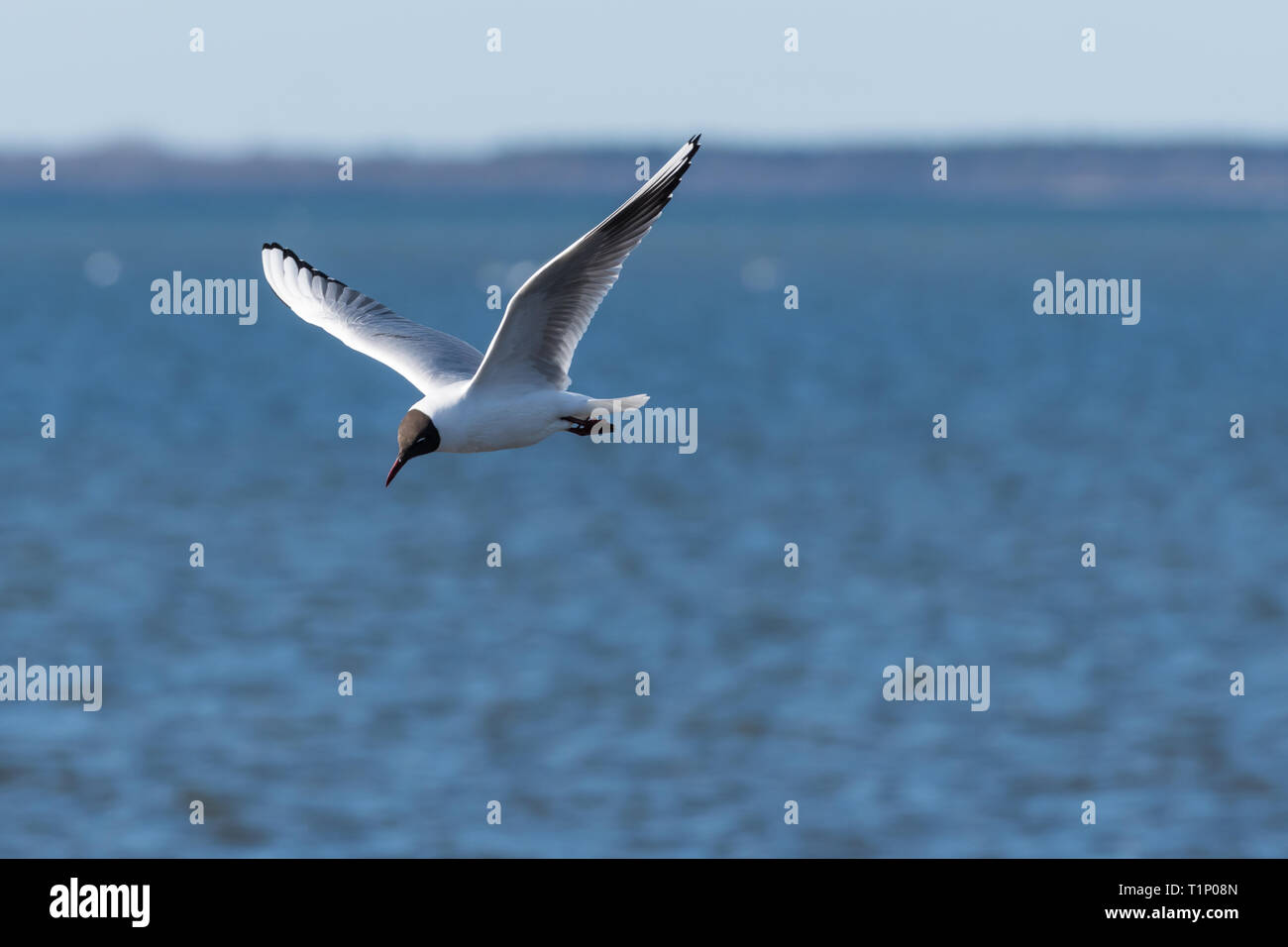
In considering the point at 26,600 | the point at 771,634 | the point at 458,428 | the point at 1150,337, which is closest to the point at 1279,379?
the point at 1150,337

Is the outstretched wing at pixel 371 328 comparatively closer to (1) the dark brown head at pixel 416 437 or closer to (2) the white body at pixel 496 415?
(2) the white body at pixel 496 415

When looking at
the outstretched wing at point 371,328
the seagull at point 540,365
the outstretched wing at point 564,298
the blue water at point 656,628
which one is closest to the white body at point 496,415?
the seagull at point 540,365


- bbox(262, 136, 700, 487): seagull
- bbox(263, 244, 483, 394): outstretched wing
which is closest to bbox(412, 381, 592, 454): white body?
bbox(262, 136, 700, 487): seagull

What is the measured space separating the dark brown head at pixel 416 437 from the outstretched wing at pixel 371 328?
4.73 ft

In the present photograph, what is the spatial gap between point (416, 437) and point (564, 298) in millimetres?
1372

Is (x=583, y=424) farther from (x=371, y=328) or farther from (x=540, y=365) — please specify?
(x=371, y=328)

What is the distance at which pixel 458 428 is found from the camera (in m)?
8.84

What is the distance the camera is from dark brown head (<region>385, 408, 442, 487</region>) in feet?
28.1

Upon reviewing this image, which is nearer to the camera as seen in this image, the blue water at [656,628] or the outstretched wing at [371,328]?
the outstretched wing at [371,328]

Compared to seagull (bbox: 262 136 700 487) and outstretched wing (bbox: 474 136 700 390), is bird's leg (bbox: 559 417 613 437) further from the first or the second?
outstretched wing (bbox: 474 136 700 390)

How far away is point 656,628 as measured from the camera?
108 ft

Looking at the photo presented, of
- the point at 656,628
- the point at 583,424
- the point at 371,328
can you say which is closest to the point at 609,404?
the point at 583,424

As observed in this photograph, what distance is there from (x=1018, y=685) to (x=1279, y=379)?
2191 inches

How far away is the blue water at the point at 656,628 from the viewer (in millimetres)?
23484
